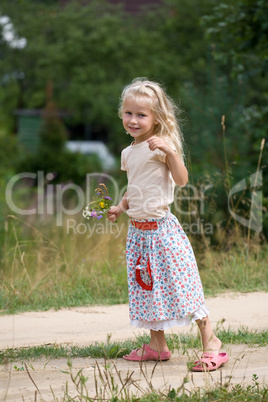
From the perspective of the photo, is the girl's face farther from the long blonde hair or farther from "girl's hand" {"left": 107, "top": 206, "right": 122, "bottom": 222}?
"girl's hand" {"left": 107, "top": 206, "right": 122, "bottom": 222}

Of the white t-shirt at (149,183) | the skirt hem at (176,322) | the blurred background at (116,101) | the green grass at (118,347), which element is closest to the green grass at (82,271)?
the blurred background at (116,101)

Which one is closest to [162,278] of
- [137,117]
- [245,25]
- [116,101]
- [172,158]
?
[172,158]

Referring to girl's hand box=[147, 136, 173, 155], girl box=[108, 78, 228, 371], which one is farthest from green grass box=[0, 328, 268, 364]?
girl's hand box=[147, 136, 173, 155]

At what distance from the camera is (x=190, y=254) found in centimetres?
337

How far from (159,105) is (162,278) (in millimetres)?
960

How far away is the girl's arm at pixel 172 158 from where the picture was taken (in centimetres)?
322

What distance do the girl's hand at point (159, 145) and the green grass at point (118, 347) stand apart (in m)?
1.11

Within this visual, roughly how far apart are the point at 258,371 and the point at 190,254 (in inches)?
27.9

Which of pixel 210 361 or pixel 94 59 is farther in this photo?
pixel 94 59

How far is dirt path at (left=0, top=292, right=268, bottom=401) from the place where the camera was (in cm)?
293

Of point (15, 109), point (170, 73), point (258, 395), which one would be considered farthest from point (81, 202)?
point (15, 109)

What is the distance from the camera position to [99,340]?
3.98m

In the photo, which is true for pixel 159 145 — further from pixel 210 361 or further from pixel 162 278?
pixel 210 361

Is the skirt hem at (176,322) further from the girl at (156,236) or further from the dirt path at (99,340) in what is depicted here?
the dirt path at (99,340)
